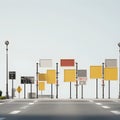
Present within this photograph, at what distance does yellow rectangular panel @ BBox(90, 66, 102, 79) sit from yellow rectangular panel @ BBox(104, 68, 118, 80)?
3.04 ft

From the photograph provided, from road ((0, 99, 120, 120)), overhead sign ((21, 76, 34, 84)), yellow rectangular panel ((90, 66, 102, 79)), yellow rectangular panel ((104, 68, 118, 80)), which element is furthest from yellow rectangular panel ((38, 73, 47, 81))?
road ((0, 99, 120, 120))

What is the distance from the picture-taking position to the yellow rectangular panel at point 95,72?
7934 centimetres

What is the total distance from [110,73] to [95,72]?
2431 millimetres

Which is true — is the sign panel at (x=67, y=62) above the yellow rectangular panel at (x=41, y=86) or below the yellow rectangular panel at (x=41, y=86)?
above

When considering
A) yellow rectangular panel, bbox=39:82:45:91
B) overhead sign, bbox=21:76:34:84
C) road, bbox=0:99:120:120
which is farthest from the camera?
overhead sign, bbox=21:76:34:84

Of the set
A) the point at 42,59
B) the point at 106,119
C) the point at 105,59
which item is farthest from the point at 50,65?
the point at 106,119

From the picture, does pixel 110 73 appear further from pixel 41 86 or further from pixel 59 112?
pixel 59 112

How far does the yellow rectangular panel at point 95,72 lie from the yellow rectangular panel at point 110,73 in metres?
0.93

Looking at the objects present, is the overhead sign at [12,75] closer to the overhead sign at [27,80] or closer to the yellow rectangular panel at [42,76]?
the overhead sign at [27,80]

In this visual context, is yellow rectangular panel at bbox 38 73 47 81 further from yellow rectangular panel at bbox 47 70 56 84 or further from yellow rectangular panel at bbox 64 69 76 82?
yellow rectangular panel at bbox 64 69 76 82

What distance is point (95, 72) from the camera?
8025 centimetres

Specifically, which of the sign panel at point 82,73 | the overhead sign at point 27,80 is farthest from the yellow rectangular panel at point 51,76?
the sign panel at point 82,73

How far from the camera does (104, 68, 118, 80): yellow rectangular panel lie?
263 feet

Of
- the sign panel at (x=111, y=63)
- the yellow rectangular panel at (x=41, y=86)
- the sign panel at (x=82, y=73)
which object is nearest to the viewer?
the sign panel at (x=82, y=73)
